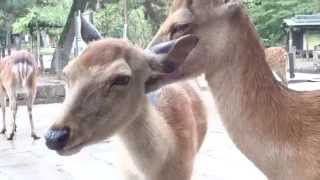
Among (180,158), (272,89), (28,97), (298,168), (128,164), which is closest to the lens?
(298,168)

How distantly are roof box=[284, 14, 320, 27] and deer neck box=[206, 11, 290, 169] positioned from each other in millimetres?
31468

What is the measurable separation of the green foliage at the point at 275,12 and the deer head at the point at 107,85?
1325 inches

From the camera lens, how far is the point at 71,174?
23.6ft

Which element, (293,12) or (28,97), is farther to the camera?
(293,12)

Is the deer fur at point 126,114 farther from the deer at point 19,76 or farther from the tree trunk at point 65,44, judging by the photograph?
the tree trunk at point 65,44

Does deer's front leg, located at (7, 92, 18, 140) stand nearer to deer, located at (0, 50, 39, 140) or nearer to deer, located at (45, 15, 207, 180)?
deer, located at (0, 50, 39, 140)

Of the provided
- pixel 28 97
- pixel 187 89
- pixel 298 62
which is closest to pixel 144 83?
pixel 187 89

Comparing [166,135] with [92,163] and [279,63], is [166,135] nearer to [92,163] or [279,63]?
[92,163]

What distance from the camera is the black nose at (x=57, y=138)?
2705 millimetres

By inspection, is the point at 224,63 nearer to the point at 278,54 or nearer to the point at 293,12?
the point at 278,54

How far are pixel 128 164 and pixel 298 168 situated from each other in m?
1.28

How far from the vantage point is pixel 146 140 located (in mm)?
3637

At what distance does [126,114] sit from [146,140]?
19.8 inches

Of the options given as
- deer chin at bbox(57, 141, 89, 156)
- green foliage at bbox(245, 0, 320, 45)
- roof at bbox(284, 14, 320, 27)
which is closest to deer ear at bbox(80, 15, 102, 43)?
deer chin at bbox(57, 141, 89, 156)
